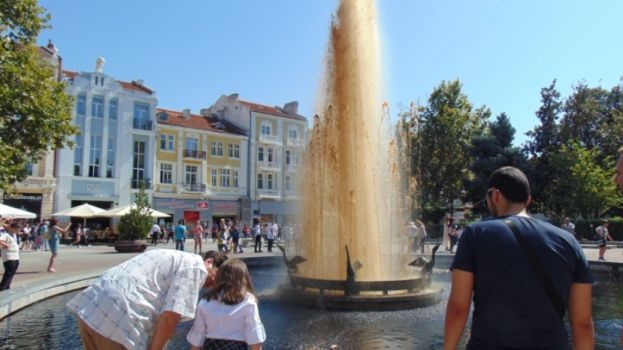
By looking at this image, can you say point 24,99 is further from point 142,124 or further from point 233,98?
point 233,98

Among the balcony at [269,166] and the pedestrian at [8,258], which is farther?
the balcony at [269,166]

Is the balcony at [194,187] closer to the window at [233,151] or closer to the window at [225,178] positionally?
the window at [225,178]

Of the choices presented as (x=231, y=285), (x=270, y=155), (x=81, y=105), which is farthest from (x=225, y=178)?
(x=231, y=285)

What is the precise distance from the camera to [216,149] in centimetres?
5538

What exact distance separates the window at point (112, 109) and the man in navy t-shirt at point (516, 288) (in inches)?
1919

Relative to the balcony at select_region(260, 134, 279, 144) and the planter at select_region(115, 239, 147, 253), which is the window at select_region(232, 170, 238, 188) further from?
the planter at select_region(115, 239, 147, 253)

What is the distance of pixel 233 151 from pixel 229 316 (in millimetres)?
53910

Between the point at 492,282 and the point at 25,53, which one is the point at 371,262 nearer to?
the point at 492,282

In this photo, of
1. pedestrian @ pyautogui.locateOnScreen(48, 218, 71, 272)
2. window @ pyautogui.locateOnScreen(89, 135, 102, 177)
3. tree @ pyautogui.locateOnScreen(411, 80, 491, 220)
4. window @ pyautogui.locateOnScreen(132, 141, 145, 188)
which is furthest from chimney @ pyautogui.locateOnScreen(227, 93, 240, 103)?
pedestrian @ pyautogui.locateOnScreen(48, 218, 71, 272)

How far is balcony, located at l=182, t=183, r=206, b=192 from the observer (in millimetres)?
51719

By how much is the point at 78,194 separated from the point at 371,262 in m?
38.7

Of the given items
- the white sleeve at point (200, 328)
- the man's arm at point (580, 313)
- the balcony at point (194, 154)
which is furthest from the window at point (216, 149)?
the man's arm at point (580, 313)

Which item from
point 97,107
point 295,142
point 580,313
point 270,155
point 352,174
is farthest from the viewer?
point 295,142

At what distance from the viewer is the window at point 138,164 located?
48344 millimetres
